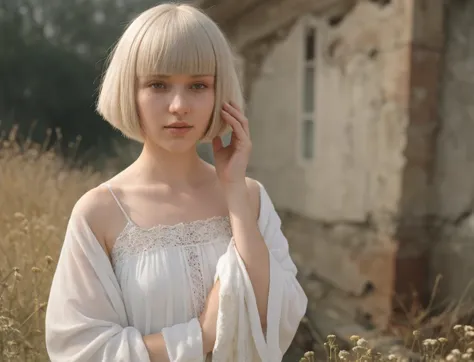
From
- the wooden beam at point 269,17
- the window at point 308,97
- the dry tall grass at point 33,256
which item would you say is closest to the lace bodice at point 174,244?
the dry tall grass at point 33,256

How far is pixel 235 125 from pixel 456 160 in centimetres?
328

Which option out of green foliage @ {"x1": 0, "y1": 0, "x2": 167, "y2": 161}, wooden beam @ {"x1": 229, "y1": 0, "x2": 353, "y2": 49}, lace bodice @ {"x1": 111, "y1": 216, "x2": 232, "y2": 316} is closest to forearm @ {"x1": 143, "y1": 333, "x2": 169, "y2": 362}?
lace bodice @ {"x1": 111, "y1": 216, "x2": 232, "y2": 316}

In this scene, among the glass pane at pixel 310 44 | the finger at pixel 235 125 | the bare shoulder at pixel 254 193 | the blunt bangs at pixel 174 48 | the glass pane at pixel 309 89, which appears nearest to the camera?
the blunt bangs at pixel 174 48

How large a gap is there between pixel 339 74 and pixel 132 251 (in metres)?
4.10

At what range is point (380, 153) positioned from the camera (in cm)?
480

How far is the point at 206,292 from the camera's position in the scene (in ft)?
5.35

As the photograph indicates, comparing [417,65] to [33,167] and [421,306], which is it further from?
[33,167]

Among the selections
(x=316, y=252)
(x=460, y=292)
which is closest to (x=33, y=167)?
(x=316, y=252)

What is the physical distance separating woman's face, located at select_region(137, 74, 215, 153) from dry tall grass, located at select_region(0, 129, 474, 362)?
851 millimetres

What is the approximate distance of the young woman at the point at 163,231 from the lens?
1.56 metres

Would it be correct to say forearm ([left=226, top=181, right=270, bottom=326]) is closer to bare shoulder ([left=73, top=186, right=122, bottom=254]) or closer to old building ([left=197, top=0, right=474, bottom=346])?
bare shoulder ([left=73, top=186, right=122, bottom=254])

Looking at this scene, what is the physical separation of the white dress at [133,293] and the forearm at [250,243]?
0.10ft

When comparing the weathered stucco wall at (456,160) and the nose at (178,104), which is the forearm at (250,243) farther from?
the weathered stucco wall at (456,160)

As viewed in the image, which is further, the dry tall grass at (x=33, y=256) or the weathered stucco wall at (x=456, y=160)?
the weathered stucco wall at (x=456, y=160)
